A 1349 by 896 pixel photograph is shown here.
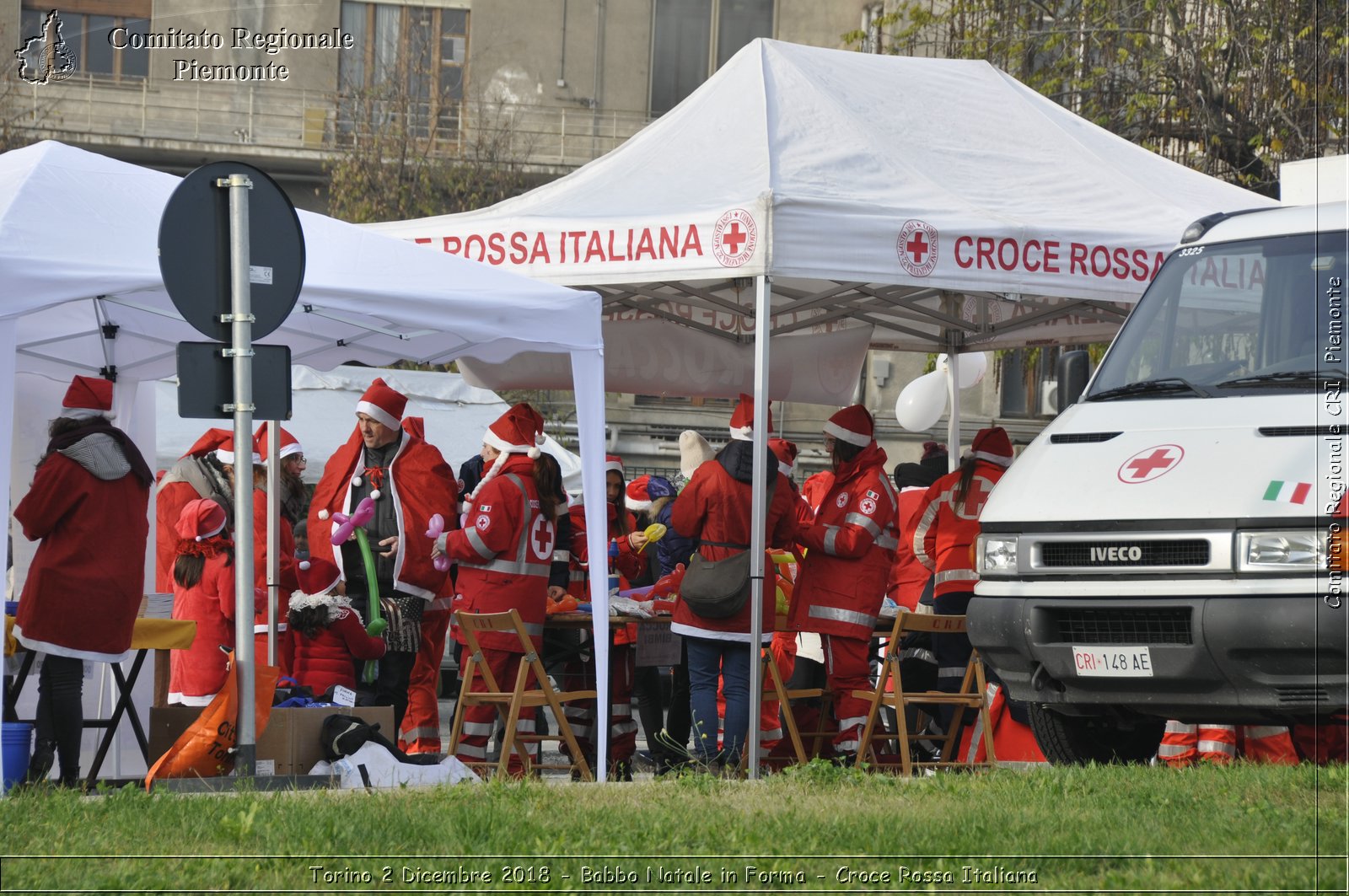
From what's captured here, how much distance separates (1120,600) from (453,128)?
2422cm

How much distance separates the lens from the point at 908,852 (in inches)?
207

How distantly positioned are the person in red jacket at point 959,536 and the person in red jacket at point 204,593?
4076 mm

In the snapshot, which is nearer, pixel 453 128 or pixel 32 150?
pixel 32 150

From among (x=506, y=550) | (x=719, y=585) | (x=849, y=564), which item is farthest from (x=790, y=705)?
(x=506, y=550)

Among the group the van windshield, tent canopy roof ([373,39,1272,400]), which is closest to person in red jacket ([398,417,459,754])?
tent canopy roof ([373,39,1272,400])

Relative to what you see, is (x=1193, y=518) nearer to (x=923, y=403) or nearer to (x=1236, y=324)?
(x=1236, y=324)

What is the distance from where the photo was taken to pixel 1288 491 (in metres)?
6.35

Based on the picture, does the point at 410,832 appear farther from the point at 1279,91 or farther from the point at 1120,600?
the point at 1279,91

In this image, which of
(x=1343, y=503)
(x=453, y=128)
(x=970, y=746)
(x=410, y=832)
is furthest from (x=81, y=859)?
(x=453, y=128)

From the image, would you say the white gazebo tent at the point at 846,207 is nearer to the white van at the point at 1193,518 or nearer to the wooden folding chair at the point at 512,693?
the wooden folding chair at the point at 512,693

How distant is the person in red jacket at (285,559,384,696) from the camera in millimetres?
9461

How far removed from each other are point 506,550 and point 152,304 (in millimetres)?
2336

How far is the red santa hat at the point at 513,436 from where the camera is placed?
958cm

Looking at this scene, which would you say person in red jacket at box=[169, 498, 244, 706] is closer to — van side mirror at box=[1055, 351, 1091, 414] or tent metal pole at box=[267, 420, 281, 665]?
tent metal pole at box=[267, 420, 281, 665]
